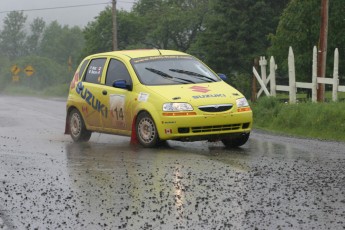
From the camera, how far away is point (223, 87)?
12.3 metres

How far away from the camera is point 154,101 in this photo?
1175cm

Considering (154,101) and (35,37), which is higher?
(35,37)

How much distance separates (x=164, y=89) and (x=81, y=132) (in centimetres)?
260

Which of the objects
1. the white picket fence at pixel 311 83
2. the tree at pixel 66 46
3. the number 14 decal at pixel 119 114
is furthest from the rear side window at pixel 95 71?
the tree at pixel 66 46

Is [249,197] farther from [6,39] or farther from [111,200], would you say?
[6,39]

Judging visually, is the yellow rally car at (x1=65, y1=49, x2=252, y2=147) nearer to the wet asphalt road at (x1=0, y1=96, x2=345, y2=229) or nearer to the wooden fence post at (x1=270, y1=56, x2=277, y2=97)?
the wet asphalt road at (x1=0, y1=96, x2=345, y2=229)

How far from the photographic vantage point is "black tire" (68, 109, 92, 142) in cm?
1386

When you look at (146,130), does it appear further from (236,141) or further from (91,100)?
(91,100)

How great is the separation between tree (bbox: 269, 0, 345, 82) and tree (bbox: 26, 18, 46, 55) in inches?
4264

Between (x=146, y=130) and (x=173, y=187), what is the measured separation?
4129 mm

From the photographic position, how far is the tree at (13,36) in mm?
130750

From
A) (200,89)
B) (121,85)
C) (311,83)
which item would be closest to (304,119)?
(311,83)

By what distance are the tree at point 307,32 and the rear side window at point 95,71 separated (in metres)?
17.6

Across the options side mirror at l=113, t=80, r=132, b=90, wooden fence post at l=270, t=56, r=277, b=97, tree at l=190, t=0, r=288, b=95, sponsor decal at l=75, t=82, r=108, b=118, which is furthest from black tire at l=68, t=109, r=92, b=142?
tree at l=190, t=0, r=288, b=95
